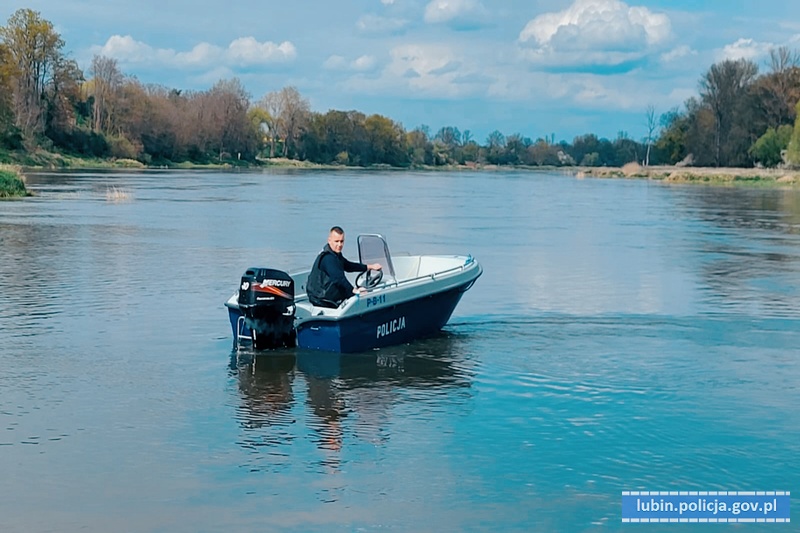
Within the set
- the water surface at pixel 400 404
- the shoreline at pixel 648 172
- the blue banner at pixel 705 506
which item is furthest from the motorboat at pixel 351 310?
the shoreline at pixel 648 172

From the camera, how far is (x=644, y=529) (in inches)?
280

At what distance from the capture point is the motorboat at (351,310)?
11672mm

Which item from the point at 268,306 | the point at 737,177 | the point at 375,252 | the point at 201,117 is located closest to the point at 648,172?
the point at 737,177

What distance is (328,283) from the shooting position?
1235 cm

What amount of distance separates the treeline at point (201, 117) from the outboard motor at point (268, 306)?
72.6 m

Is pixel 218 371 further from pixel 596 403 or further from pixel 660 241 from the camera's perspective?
pixel 660 241

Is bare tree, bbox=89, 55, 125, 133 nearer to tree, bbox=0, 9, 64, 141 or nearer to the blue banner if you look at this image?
tree, bbox=0, 9, 64, 141

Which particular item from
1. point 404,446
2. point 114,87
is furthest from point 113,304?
point 114,87

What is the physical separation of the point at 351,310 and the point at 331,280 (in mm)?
558

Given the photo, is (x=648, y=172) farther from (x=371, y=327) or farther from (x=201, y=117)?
(x=371, y=327)

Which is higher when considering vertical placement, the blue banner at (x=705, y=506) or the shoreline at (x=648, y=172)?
the shoreline at (x=648, y=172)

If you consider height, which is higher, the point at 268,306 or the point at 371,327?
the point at 268,306

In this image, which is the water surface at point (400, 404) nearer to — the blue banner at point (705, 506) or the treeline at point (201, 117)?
the blue banner at point (705, 506)

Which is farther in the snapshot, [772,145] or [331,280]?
[772,145]
